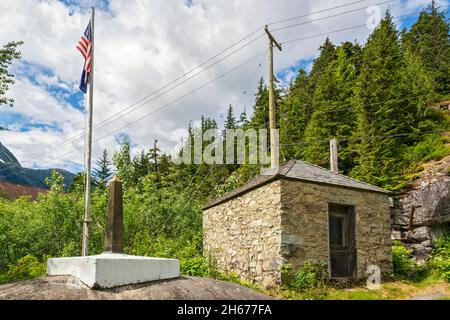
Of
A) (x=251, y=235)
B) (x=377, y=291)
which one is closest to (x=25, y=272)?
(x=251, y=235)

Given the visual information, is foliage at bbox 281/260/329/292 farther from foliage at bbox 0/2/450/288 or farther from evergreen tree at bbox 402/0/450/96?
evergreen tree at bbox 402/0/450/96

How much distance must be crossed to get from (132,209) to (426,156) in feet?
53.9

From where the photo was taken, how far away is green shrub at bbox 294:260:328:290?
961 cm

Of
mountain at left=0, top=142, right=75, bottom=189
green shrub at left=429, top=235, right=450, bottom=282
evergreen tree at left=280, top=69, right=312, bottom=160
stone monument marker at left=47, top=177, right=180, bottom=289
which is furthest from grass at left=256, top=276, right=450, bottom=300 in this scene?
evergreen tree at left=280, top=69, right=312, bottom=160

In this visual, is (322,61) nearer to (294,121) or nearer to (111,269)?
(294,121)

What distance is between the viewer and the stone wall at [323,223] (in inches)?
395

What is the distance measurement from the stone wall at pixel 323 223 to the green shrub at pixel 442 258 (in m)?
1.98

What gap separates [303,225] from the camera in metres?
10.3

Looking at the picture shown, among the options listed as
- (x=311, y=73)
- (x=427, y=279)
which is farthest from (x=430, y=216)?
(x=311, y=73)

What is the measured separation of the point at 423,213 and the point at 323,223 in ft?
24.8

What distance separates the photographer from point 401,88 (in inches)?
896

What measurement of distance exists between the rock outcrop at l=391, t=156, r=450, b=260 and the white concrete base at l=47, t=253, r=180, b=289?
1385 cm

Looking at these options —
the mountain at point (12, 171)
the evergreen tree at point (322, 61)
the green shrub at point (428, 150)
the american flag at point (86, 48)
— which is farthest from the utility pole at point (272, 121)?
the evergreen tree at point (322, 61)
